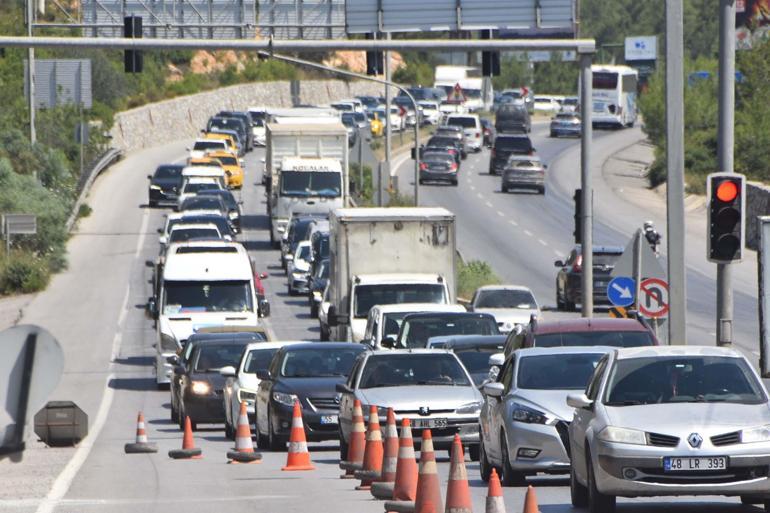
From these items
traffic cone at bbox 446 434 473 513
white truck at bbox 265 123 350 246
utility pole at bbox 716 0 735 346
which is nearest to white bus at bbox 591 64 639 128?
white truck at bbox 265 123 350 246

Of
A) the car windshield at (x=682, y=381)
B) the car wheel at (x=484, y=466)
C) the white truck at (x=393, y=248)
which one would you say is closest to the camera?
the car windshield at (x=682, y=381)

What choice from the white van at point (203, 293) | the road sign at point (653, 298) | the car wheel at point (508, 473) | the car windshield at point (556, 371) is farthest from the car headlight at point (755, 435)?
the white van at point (203, 293)

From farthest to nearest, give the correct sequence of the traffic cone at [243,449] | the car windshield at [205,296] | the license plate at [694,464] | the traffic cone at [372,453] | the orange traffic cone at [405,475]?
the car windshield at [205,296] < the traffic cone at [243,449] < the traffic cone at [372,453] < the orange traffic cone at [405,475] < the license plate at [694,464]

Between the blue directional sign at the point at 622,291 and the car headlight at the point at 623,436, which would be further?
the blue directional sign at the point at 622,291

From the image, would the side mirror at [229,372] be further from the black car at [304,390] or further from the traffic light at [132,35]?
the traffic light at [132,35]

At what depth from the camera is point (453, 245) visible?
3262 cm

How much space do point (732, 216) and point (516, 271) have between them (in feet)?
121

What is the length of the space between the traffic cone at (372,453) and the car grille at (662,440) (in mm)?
4286

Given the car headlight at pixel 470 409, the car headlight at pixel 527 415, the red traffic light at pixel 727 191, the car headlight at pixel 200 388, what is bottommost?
the car headlight at pixel 200 388

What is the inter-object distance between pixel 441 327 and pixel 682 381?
13644 millimetres

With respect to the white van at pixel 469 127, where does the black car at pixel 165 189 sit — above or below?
below

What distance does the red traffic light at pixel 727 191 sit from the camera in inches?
742

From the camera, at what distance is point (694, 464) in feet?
43.2

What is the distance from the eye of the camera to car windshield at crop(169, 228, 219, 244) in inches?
1957
